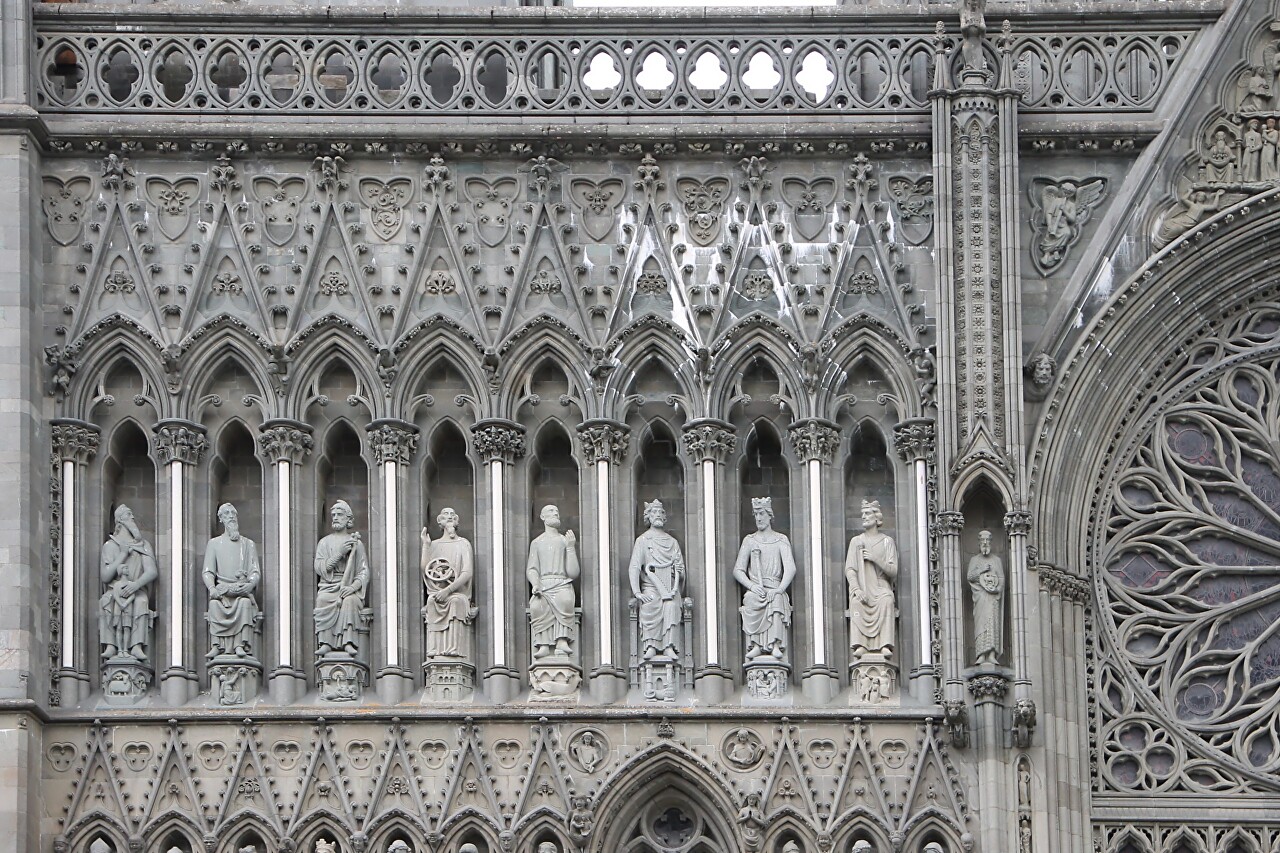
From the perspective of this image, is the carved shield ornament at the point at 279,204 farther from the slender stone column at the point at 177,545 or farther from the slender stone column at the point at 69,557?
the slender stone column at the point at 69,557

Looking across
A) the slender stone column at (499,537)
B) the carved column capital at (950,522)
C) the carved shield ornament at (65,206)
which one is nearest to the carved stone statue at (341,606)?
the slender stone column at (499,537)

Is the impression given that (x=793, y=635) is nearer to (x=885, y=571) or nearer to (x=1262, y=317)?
(x=885, y=571)

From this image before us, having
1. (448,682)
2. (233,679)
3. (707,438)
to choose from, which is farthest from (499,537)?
(233,679)

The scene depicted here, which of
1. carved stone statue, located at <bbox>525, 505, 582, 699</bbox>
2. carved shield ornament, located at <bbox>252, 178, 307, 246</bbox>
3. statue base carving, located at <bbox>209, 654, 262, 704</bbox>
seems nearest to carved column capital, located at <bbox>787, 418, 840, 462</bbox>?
carved stone statue, located at <bbox>525, 505, 582, 699</bbox>

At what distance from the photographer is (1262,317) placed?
101 feet

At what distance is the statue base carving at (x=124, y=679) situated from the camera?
29453 millimetres

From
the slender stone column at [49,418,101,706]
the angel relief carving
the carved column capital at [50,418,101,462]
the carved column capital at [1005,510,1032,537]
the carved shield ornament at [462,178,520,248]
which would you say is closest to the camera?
the carved column capital at [1005,510,1032,537]

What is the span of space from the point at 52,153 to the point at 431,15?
3413 millimetres

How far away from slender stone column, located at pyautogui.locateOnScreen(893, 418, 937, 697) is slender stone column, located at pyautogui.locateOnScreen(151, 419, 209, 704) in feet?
19.1

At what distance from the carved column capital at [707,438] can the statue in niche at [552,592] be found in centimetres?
126

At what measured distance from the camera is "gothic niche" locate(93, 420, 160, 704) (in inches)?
1162

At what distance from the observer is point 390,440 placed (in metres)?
30.0

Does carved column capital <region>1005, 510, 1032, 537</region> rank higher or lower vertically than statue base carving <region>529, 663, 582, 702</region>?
higher

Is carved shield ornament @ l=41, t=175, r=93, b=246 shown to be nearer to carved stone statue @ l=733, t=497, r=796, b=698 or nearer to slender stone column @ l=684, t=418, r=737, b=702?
slender stone column @ l=684, t=418, r=737, b=702
